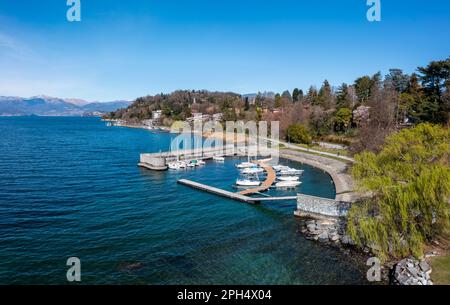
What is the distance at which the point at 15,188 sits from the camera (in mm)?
38938

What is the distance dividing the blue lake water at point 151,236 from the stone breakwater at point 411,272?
230cm

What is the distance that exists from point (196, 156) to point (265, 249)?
43031 mm

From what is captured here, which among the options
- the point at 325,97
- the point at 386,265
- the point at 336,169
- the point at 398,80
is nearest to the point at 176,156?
the point at 336,169

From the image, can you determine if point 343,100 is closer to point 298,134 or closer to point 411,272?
point 298,134

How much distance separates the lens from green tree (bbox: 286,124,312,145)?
7612cm

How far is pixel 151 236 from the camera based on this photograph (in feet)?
84.6

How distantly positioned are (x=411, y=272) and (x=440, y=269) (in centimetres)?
162

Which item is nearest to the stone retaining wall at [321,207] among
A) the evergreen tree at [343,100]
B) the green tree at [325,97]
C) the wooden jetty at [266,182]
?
the wooden jetty at [266,182]

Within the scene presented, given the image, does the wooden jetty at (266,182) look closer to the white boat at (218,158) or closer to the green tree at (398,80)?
the white boat at (218,158)

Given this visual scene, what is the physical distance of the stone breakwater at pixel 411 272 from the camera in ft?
55.0

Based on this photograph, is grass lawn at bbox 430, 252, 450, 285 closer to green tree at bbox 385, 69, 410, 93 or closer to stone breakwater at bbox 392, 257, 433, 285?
stone breakwater at bbox 392, 257, 433, 285

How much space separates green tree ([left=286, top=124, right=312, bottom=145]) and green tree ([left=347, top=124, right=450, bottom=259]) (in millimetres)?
53509
